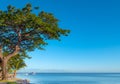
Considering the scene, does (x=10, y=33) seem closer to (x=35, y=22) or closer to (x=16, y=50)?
(x=16, y=50)

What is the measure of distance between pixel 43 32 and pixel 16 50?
460cm

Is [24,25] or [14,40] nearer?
[24,25]

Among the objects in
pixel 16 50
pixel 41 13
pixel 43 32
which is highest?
pixel 41 13

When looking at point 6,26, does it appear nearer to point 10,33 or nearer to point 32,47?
point 10,33

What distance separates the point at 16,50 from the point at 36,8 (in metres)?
6.44

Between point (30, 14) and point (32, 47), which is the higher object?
point (30, 14)

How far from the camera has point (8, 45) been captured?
37094mm

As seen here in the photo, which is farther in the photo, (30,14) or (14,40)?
(14,40)

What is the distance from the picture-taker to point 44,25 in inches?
1286

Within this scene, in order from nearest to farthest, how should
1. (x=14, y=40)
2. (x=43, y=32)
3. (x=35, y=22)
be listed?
1. (x=35, y=22)
2. (x=43, y=32)
3. (x=14, y=40)

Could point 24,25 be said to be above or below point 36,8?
below

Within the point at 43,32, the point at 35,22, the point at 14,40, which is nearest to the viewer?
the point at 35,22

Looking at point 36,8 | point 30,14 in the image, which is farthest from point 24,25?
point 36,8

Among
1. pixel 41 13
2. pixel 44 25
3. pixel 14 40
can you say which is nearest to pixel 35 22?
pixel 44 25
